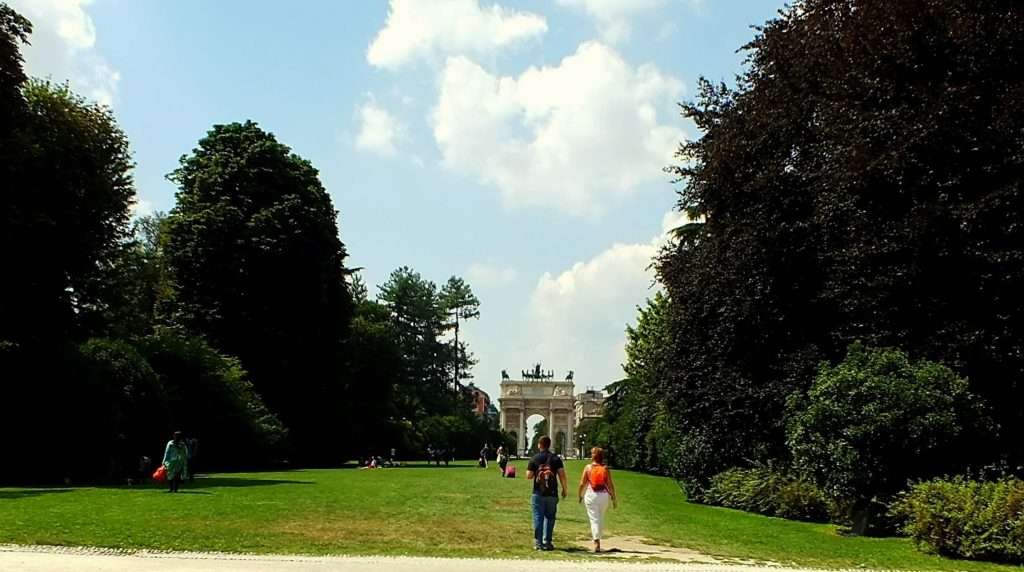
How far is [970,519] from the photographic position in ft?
50.5

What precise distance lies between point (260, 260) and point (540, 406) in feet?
337

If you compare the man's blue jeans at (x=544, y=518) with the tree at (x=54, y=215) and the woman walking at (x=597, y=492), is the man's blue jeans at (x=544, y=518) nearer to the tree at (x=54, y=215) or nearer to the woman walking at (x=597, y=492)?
the woman walking at (x=597, y=492)

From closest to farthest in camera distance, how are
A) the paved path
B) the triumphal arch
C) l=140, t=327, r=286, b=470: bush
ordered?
the paved path
l=140, t=327, r=286, b=470: bush
the triumphal arch

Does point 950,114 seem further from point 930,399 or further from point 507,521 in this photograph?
point 507,521

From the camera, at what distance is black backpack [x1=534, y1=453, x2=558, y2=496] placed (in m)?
14.3

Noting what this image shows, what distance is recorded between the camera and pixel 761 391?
82.5 feet

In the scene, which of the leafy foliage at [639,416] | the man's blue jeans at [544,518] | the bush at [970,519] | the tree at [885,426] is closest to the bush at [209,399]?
the leafy foliage at [639,416]

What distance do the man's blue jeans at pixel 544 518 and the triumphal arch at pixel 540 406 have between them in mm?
128305

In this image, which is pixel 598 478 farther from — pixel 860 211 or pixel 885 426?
pixel 860 211

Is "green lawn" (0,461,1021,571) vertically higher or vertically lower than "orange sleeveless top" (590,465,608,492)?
lower

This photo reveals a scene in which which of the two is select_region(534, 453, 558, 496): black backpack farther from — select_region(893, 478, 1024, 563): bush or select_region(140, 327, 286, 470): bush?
select_region(140, 327, 286, 470): bush

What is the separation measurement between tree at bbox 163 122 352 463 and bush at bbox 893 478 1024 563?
33698mm

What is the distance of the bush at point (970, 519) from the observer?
1497cm

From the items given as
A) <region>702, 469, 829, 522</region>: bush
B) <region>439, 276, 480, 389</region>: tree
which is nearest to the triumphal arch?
<region>439, 276, 480, 389</region>: tree
